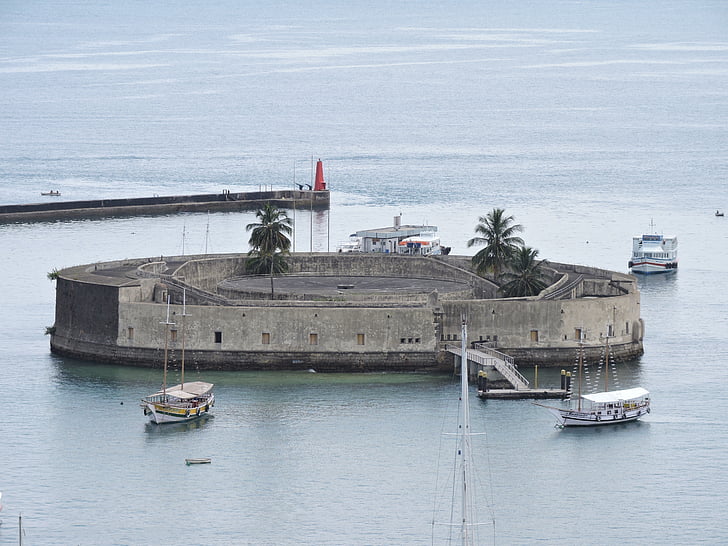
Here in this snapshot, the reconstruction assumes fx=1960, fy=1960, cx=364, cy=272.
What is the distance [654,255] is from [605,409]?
52396mm

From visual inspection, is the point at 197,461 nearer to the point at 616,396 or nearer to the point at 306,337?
the point at 306,337

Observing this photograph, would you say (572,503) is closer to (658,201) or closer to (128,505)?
(128,505)

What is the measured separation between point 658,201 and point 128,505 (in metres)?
110

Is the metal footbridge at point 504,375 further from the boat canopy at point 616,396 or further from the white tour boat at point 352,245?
the white tour boat at point 352,245

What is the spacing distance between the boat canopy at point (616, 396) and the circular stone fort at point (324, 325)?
7367mm

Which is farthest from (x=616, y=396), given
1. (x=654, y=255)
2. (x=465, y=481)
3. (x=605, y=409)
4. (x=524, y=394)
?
(x=654, y=255)

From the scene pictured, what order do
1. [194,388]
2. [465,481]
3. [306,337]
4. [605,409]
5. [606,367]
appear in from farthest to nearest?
[306,337] < [606,367] < [194,388] < [605,409] < [465,481]

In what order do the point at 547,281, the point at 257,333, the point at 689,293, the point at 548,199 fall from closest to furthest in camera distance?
the point at 257,333
the point at 547,281
the point at 689,293
the point at 548,199

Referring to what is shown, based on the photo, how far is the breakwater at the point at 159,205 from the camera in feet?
516

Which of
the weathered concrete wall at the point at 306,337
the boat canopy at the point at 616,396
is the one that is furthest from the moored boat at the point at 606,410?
the weathered concrete wall at the point at 306,337

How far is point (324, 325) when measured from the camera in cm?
8762

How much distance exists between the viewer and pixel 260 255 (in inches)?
3949

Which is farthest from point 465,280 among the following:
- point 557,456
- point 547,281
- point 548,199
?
point 548,199

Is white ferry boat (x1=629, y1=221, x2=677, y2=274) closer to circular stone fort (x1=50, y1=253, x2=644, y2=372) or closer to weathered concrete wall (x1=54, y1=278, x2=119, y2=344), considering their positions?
circular stone fort (x1=50, y1=253, x2=644, y2=372)
